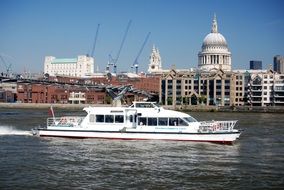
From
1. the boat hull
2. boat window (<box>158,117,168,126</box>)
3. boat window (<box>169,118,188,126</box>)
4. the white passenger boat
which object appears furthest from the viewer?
boat window (<box>158,117,168,126</box>)

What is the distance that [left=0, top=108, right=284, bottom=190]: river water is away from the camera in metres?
21.6

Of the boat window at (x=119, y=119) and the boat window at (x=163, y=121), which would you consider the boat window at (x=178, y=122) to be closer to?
the boat window at (x=163, y=121)

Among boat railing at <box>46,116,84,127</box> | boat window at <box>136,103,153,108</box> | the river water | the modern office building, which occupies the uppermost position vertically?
the modern office building

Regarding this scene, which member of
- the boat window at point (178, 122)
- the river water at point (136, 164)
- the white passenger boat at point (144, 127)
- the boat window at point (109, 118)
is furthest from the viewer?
the boat window at point (109, 118)

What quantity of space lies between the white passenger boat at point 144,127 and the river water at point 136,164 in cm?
74

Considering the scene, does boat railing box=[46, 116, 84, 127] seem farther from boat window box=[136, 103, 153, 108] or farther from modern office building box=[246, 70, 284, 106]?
modern office building box=[246, 70, 284, 106]

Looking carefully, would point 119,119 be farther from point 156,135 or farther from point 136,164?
point 136,164

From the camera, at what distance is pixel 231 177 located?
2300 centimetres

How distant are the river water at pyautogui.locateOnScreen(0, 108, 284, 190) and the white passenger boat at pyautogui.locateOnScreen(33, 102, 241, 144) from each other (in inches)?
29.0

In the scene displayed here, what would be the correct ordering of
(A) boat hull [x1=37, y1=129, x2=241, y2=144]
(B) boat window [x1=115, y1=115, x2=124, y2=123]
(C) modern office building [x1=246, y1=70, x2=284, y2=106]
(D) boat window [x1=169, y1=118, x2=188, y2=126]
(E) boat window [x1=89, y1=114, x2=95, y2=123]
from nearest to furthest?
(A) boat hull [x1=37, y1=129, x2=241, y2=144]
(D) boat window [x1=169, y1=118, x2=188, y2=126]
(B) boat window [x1=115, y1=115, x2=124, y2=123]
(E) boat window [x1=89, y1=114, x2=95, y2=123]
(C) modern office building [x1=246, y1=70, x2=284, y2=106]

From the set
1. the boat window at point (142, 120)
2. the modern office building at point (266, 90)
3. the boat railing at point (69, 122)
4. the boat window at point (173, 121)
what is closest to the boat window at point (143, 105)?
the boat window at point (142, 120)

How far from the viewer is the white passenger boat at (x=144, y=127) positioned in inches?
1390

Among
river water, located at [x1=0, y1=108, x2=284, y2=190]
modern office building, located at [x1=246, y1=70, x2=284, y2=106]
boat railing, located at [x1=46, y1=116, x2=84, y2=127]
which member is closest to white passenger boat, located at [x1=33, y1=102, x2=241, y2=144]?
boat railing, located at [x1=46, y1=116, x2=84, y2=127]

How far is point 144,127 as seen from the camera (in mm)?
36125
